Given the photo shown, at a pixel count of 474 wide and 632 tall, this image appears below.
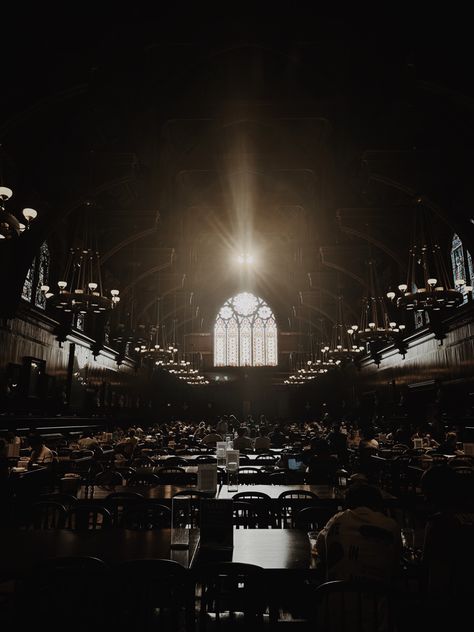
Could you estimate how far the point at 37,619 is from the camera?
6.72 ft

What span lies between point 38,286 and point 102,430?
6.79 m

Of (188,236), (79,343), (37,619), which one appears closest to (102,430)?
(79,343)

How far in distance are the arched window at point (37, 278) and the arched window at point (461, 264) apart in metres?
11.0

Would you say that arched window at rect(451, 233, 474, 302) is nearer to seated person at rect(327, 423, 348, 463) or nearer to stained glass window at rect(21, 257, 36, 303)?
seated person at rect(327, 423, 348, 463)

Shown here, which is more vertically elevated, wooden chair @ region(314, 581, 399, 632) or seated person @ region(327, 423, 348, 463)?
seated person @ region(327, 423, 348, 463)

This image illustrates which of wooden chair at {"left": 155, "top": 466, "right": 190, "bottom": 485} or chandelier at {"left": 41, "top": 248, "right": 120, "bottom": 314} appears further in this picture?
chandelier at {"left": 41, "top": 248, "right": 120, "bottom": 314}

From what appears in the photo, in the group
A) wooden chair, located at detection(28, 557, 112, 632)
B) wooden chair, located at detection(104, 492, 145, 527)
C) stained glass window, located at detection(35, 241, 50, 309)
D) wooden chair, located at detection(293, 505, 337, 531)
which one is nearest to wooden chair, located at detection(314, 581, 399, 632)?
wooden chair, located at detection(28, 557, 112, 632)

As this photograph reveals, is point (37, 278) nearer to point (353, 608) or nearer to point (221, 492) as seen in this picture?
point (221, 492)

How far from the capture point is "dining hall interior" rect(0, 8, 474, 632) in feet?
8.21

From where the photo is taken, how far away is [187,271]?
76.7 feet

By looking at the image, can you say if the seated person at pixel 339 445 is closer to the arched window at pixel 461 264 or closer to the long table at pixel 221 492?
the long table at pixel 221 492

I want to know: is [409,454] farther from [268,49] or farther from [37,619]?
[37,619]

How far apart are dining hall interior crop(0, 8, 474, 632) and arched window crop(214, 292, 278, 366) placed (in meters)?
8.77

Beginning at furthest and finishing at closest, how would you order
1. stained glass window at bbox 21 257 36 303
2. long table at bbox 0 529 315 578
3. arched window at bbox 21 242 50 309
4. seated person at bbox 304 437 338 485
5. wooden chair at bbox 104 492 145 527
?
arched window at bbox 21 242 50 309, stained glass window at bbox 21 257 36 303, seated person at bbox 304 437 338 485, wooden chair at bbox 104 492 145 527, long table at bbox 0 529 315 578
